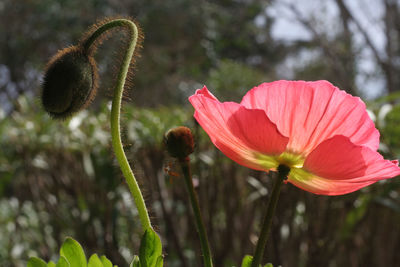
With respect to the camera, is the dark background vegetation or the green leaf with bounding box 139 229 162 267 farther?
the dark background vegetation

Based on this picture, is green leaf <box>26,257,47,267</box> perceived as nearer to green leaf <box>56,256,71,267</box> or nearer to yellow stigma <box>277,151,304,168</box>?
green leaf <box>56,256,71,267</box>

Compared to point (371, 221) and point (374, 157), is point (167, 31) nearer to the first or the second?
point (371, 221)

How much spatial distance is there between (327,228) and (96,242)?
1124 mm

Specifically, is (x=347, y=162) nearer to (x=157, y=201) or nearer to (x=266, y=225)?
(x=266, y=225)

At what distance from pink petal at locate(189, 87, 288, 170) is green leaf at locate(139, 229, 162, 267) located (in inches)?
4.5

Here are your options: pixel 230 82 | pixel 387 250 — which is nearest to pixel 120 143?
pixel 387 250

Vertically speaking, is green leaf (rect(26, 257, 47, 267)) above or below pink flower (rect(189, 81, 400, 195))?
below

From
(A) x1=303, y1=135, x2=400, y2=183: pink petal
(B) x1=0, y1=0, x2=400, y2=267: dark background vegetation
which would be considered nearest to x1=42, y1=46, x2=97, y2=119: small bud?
(B) x1=0, y1=0, x2=400, y2=267: dark background vegetation

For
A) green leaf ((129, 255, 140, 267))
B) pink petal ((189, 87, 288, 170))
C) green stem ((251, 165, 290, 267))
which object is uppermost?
pink petal ((189, 87, 288, 170))

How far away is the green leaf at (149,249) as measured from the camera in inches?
15.7

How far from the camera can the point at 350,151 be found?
0.39 meters

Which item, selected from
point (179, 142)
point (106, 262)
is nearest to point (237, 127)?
point (179, 142)

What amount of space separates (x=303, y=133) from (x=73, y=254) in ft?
0.87

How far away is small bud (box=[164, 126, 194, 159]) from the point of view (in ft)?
1.42
